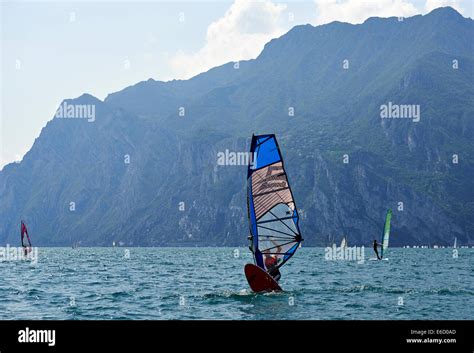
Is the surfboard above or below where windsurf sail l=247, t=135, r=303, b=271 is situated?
below

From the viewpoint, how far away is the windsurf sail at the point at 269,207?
1660 inches

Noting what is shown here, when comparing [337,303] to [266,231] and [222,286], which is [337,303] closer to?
[266,231]

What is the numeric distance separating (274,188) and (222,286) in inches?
470

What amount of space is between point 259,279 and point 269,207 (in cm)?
447

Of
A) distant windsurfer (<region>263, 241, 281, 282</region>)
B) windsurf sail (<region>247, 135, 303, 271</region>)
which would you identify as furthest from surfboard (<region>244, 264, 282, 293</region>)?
windsurf sail (<region>247, 135, 303, 271</region>)

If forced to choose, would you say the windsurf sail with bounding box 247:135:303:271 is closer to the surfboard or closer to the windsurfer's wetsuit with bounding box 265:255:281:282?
the windsurfer's wetsuit with bounding box 265:255:281:282

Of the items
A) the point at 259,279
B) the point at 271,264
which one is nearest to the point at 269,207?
the point at 271,264

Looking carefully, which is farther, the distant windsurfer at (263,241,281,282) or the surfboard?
the distant windsurfer at (263,241,281,282)

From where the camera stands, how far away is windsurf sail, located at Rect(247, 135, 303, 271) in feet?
138

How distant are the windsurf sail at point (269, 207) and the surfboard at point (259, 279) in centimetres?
88

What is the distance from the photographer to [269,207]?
42.9 m

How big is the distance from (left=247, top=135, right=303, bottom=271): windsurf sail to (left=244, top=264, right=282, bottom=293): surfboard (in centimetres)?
88

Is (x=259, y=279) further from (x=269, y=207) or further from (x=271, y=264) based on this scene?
(x=269, y=207)

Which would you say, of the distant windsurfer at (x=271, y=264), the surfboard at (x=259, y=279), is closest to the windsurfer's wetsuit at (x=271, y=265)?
the distant windsurfer at (x=271, y=264)
